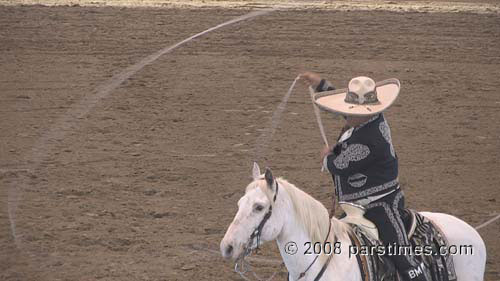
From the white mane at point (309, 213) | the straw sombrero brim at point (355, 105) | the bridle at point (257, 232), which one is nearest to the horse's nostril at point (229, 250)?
the bridle at point (257, 232)

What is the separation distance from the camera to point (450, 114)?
12.4m

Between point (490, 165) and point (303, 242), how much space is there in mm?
5312

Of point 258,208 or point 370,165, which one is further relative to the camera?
point 370,165

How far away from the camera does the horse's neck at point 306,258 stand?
19.6 ft

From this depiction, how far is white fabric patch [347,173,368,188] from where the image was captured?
20.4 feet

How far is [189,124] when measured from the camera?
39.0 feet

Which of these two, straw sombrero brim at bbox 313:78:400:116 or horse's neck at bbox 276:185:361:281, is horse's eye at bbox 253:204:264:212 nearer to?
horse's neck at bbox 276:185:361:281

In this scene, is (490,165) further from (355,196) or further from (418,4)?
(418,4)

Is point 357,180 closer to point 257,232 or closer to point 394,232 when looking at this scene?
point 394,232

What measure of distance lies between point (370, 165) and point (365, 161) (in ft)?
0.30

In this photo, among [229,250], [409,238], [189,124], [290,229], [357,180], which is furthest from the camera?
[189,124]

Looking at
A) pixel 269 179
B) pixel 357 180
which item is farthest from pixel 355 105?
pixel 269 179

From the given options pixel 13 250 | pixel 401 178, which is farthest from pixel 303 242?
pixel 401 178

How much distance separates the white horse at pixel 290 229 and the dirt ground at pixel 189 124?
7.15 feet
